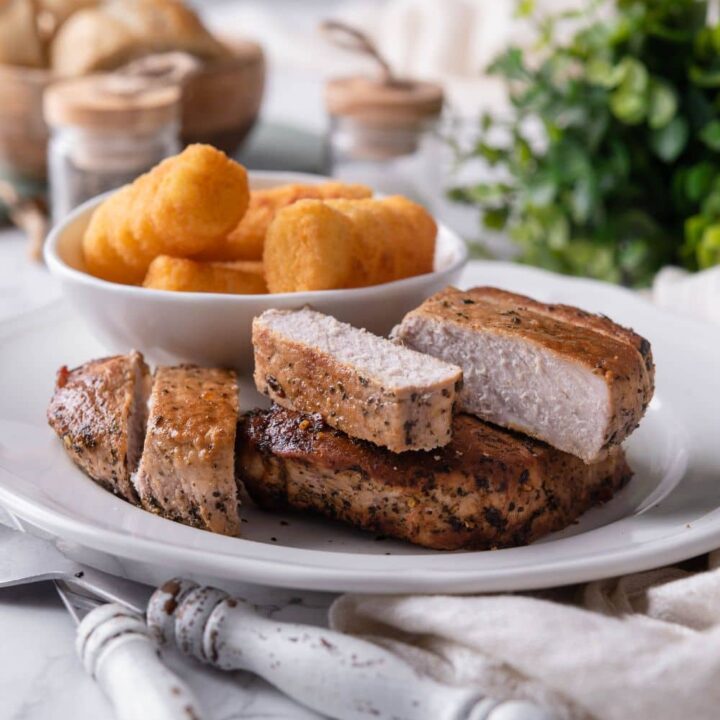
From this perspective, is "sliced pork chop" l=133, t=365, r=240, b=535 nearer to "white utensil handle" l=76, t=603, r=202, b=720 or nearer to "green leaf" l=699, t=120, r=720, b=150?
"white utensil handle" l=76, t=603, r=202, b=720

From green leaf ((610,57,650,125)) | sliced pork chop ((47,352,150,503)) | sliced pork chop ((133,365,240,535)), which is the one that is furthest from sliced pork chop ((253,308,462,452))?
green leaf ((610,57,650,125))

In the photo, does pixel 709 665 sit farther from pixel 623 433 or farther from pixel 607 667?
pixel 623 433

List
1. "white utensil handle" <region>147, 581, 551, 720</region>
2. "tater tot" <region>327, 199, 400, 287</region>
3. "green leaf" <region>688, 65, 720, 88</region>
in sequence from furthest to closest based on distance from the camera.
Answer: "green leaf" <region>688, 65, 720, 88</region>, "tater tot" <region>327, 199, 400, 287</region>, "white utensil handle" <region>147, 581, 551, 720</region>

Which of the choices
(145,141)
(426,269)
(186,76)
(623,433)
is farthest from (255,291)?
(186,76)

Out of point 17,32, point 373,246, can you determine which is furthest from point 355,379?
point 17,32

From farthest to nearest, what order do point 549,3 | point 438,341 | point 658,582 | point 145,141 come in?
point 549,3 < point 145,141 < point 438,341 < point 658,582

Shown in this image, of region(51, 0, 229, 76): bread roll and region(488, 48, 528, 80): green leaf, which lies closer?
region(488, 48, 528, 80): green leaf

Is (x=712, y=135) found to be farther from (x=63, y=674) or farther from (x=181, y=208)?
(x=63, y=674)
